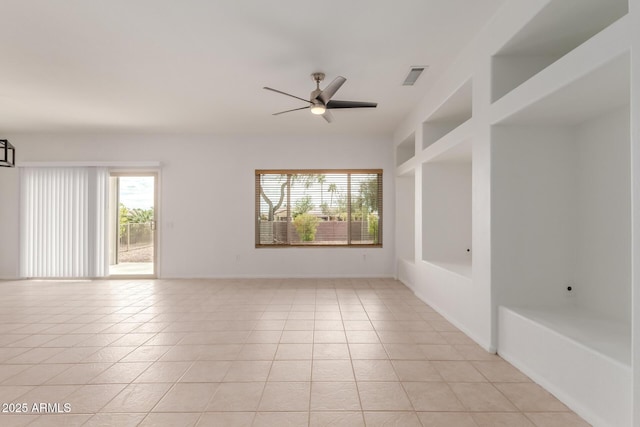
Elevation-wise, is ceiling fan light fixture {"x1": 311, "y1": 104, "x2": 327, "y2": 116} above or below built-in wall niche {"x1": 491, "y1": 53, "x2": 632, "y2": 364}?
above

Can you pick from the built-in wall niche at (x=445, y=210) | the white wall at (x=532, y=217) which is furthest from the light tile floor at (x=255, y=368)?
the built-in wall niche at (x=445, y=210)

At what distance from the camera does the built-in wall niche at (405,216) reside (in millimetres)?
6590

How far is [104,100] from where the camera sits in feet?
16.2

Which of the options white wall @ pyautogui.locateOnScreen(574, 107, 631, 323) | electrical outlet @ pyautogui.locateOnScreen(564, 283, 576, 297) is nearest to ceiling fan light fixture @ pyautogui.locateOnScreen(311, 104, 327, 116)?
white wall @ pyautogui.locateOnScreen(574, 107, 631, 323)

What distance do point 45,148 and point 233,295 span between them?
5069 mm

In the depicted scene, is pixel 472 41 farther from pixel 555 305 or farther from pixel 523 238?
pixel 555 305

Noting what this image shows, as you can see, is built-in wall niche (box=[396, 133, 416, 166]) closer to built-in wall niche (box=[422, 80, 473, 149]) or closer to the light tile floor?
built-in wall niche (box=[422, 80, 473, 149])

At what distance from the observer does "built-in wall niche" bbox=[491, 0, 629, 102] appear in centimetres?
235

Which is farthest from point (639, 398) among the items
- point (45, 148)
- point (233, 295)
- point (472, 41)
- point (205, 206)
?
point (45, 148)

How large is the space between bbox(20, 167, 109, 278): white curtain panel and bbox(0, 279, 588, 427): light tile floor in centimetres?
190

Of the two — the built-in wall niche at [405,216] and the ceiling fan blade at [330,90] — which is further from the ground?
the ceiling fan blade at [330,90]

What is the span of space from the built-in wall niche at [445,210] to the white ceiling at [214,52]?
3.94 ft

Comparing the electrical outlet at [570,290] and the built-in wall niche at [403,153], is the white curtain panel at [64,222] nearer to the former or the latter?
the built-in wall niche at [403,153]

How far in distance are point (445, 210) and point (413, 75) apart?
208cm
